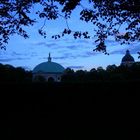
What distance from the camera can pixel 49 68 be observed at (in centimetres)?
14875

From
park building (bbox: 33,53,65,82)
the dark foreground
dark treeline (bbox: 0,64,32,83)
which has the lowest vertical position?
the dark foreground

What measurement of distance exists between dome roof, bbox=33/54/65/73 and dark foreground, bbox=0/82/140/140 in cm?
13295

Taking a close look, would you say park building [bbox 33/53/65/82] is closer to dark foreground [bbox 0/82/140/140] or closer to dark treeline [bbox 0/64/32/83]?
dark treeline [bbox 0/64/32/83]

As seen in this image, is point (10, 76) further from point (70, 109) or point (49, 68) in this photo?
point (49, 68)

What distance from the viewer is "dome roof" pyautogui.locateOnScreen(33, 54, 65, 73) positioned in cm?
14825

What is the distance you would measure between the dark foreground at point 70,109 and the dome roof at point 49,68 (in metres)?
133

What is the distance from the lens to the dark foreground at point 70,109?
12906 millimetres

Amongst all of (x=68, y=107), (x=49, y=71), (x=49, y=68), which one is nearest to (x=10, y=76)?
(x=68, y=107)

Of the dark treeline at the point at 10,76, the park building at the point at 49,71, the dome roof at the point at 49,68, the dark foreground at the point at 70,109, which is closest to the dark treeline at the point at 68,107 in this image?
the dark foreground at the point at 70,109

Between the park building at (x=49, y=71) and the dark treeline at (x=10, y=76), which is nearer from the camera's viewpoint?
the dark treeline at (x=10, y=76)

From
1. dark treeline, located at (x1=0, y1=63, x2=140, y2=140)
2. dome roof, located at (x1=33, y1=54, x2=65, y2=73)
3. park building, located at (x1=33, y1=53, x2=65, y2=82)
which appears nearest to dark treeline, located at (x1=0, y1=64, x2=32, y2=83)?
dark treeline, located at (x1=0, y1=63, x2=140, y2=140)

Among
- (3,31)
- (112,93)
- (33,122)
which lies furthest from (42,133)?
(3,31)

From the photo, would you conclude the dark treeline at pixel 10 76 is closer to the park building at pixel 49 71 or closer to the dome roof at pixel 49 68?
the park building at pixel 49 71

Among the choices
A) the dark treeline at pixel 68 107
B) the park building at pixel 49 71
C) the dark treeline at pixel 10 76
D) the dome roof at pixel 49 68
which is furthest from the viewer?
the dome roof at pixel 49 68
